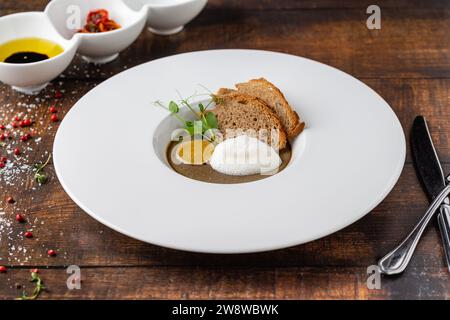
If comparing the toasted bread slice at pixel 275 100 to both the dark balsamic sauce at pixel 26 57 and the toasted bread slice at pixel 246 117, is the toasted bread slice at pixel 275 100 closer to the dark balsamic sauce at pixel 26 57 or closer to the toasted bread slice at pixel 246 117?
the toasted bread slice at pixel 246 117

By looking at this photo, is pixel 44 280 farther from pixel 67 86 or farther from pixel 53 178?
pixel 67 86

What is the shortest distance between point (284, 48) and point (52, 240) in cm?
127

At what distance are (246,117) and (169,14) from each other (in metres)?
→ 0.74

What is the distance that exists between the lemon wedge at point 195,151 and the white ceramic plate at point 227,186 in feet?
0.21

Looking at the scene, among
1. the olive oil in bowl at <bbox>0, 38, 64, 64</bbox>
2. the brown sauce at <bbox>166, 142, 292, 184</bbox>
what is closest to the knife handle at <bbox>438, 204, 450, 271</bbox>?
the brown sauce at <bbox>166, 142, 292, 184</bbox>

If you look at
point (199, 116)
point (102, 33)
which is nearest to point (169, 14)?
point (102, 33)

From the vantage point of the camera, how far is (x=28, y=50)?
2311 millimetres

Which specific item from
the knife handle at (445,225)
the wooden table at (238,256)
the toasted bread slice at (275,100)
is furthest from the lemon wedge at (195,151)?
the knife handle at (445,225)

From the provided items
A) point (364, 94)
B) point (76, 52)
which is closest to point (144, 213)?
point (364, 94)

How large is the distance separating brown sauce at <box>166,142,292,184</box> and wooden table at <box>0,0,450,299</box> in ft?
0.83

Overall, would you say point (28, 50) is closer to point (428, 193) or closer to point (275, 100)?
point (275, 100)

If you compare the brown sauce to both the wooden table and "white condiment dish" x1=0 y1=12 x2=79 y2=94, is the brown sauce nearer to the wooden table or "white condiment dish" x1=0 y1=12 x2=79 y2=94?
the wooden table

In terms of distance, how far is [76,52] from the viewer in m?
2.35

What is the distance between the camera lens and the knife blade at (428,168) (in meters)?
1.63
